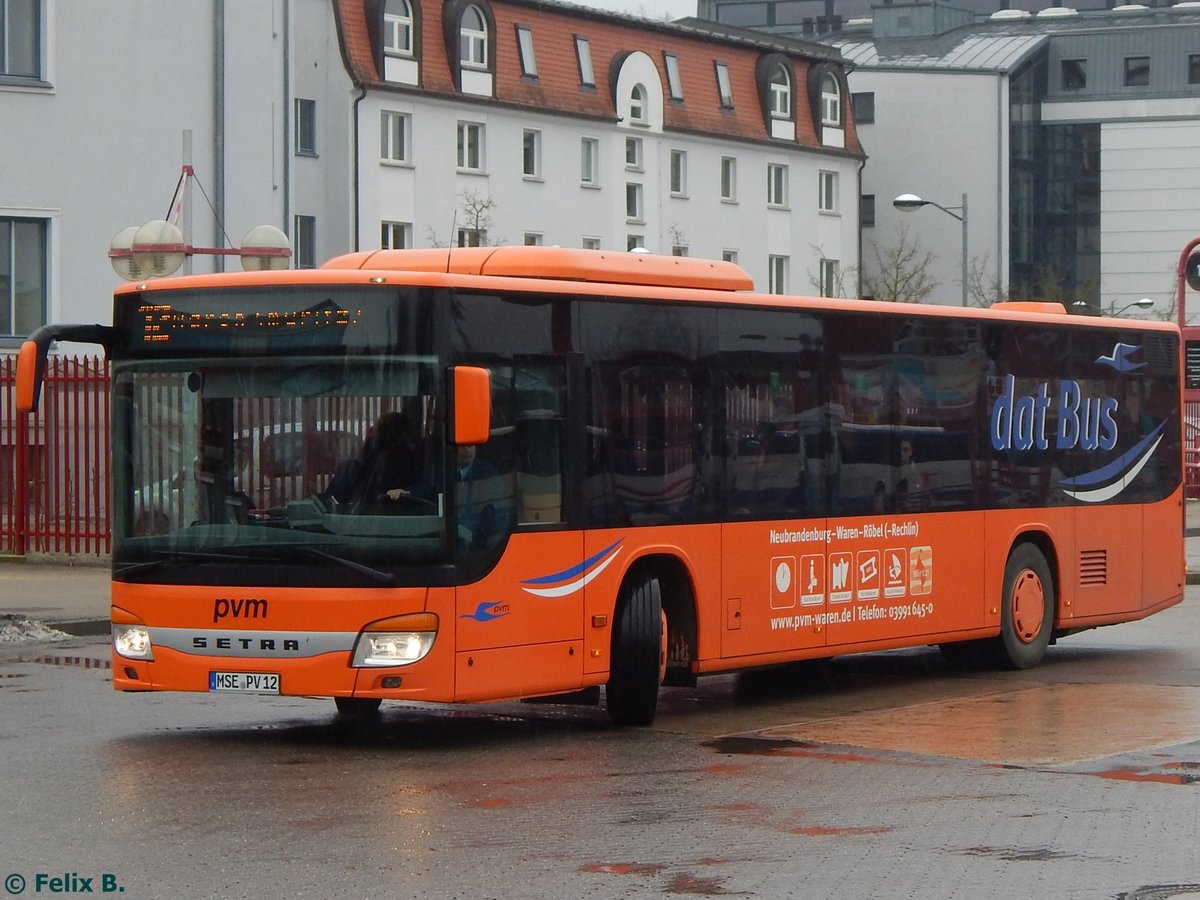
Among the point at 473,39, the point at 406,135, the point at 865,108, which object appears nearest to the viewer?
the point at 406,135

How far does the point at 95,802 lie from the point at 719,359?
17.5ft

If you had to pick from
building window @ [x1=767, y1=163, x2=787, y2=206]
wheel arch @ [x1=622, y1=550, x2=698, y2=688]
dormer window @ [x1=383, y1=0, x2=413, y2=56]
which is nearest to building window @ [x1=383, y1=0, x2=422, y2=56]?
dormer window @ [x1=383, y1=0, x2=413, y2=56]

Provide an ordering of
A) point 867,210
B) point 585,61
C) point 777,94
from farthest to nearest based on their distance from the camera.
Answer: point 867,210 → point 777,94 → point 585,61

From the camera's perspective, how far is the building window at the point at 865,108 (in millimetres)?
85000

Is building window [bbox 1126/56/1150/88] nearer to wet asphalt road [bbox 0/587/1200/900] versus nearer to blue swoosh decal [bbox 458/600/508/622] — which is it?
wet asphalt road [bbox 0/587/1200/900]

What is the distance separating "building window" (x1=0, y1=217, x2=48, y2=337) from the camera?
3591cm

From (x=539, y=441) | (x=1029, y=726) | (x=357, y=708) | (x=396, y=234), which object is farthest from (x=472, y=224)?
(x=539, y=441)

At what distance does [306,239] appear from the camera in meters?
56.8

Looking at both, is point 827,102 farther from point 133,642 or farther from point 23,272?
point 133,642

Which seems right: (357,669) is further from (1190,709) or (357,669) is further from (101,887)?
(1190,709)

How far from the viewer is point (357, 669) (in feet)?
37.8

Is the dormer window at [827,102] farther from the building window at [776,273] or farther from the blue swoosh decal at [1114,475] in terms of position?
the blue swoosh decal at [1114,475]

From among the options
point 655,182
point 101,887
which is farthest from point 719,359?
point 655,182

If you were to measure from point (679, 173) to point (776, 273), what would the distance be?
604 cm
